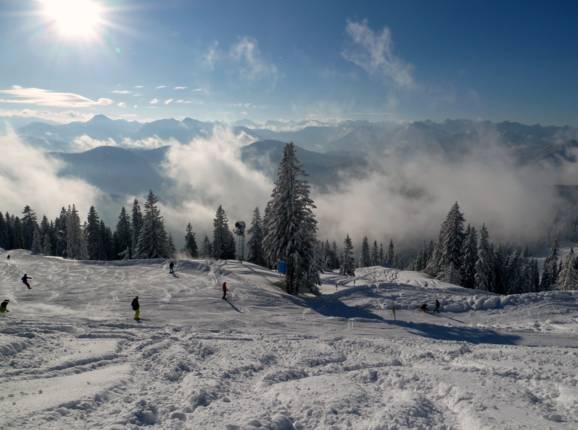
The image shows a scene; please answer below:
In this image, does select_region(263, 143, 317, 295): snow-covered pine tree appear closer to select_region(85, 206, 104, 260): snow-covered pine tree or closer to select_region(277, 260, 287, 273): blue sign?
select_region(277, 260, 287, 273): blue sign

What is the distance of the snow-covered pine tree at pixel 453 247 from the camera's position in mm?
54412

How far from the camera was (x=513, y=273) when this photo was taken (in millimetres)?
80688

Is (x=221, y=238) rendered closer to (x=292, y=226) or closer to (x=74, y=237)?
(x=74, y=237)

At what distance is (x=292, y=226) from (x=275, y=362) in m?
19.6

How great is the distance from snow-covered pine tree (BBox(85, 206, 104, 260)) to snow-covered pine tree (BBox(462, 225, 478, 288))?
7364 cm

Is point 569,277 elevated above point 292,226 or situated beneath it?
situated beneath

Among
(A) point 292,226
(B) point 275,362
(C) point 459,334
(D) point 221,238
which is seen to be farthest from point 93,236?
(C) point 459,334

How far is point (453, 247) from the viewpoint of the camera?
5506 cm

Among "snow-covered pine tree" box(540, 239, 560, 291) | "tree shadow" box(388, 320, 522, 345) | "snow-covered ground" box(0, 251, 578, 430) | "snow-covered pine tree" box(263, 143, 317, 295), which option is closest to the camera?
"snow-covered ground" box(0, 251, 578, 430)

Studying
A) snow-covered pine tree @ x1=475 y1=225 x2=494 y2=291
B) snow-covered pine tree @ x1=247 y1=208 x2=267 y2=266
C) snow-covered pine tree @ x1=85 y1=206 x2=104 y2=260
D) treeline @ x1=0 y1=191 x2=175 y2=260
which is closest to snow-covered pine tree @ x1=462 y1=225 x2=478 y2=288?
snow-covered pine tree @ x1=475 y1=225 x2=494 y2=291

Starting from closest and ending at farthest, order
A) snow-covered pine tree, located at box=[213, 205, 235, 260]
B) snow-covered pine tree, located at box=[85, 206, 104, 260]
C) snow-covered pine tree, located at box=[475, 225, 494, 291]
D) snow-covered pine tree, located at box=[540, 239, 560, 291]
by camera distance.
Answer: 1. snow-covered pine tree, located at box=[475, 225, 494, 291]
2. snow-covered pine tree, located at box=[213, 205, 235, 260]
3. snow-covered pine tree, located at box=[85, 206, 104, 260]
4. snow-covered pine tree, located at box=[540, 239, 560, 291]

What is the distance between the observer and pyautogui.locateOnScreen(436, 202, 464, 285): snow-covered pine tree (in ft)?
179

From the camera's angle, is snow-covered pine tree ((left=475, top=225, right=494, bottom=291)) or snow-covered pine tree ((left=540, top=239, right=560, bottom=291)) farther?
snow-covered pine tree ((left=540, top=239, right=560, bottom=291))

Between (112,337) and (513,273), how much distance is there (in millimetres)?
87465
